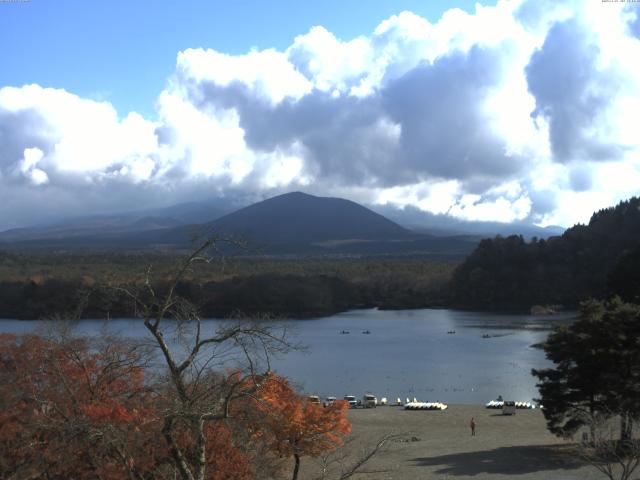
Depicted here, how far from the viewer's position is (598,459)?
43.6 feet

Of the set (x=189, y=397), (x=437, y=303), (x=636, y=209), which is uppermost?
(x=636, y=209)

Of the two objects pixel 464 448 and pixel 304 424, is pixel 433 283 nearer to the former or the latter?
pixel 464 448

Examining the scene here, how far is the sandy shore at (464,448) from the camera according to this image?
15.7m

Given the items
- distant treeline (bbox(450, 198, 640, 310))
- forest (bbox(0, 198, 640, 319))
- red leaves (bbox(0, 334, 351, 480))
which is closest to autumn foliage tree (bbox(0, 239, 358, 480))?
red leaves (bbox(0, 334, 351, 480))

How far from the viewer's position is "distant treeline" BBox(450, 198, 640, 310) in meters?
80.4

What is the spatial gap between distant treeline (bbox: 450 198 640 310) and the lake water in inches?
454

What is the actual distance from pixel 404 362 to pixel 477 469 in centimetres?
2734

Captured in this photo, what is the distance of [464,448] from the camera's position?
18859mm

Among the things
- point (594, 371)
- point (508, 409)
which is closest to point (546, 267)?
point (508, 409)

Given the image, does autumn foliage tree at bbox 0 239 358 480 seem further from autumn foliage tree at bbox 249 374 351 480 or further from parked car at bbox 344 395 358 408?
parked car at bbox 344 395 358 408

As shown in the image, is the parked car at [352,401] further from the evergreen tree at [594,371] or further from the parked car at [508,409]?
the evergreen tree at [594,371]

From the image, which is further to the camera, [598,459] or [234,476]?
[598,459]

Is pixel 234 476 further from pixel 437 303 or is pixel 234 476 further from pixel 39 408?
pixel 437 303

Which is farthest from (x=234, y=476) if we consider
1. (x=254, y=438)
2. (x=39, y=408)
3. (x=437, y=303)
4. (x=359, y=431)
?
(x=437, y=303)
